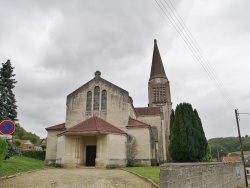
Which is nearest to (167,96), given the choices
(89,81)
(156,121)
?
(156,121)

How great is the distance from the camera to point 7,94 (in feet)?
66.0

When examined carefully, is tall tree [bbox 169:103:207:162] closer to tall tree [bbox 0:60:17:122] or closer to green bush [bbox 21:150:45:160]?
tall tree [bbox 0:60:17:122]

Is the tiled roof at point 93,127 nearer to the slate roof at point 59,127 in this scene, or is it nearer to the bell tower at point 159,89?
the slate roof at point 59,127

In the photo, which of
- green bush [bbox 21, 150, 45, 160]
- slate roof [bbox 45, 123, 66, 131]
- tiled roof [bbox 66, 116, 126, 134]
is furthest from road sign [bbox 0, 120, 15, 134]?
green bush [bbox 21, 150, 45, 160]

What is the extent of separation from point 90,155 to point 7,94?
10354mm

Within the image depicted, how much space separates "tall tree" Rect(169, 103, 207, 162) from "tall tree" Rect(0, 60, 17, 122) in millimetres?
14272

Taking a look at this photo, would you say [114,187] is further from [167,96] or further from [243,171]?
[167,96]

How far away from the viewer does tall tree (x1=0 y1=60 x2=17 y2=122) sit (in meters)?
19.3

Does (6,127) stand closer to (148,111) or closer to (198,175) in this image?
(198,175)

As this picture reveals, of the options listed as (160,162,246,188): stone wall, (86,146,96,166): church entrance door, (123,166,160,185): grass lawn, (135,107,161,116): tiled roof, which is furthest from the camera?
(135,107,161,116): tiled roof

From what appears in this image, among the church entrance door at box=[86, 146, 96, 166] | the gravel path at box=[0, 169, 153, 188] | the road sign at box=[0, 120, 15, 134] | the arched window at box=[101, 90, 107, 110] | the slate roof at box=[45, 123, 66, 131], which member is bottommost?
the gravel path at box=[0, 169, 153, 188]

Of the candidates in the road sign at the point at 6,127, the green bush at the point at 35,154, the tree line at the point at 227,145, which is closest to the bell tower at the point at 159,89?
the green bush at the point at 35,154

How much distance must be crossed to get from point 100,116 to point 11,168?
1248cm

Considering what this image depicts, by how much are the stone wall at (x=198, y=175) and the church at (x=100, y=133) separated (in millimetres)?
8581
